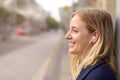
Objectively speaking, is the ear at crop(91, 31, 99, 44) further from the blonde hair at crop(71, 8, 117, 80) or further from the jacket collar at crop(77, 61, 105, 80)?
the jacket collar at crop(77, 61, 105, 80)

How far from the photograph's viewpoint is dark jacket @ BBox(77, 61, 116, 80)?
219 centimetres

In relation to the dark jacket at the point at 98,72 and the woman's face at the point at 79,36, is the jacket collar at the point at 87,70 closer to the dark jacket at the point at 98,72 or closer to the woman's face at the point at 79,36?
the dark jacket at the point at 98,72

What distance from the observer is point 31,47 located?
108 ft

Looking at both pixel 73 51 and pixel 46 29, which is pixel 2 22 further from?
pixel 46 29

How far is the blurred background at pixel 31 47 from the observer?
469 inches

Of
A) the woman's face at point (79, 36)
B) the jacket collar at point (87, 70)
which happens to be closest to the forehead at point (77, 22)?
the woman's face at point (79, 36)

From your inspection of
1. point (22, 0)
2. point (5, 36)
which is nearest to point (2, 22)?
point (5, 36)

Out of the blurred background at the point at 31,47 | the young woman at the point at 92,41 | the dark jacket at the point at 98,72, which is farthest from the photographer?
the blurred background at the point at 31,47

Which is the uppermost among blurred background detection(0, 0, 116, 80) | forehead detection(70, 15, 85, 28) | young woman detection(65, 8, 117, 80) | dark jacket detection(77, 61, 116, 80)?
forehead detection(70, 15, 85, 28)

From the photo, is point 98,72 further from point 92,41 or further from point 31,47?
point 31,47

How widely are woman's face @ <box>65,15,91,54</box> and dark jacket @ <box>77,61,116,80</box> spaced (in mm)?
178

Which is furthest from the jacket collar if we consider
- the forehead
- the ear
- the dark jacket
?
the forehead

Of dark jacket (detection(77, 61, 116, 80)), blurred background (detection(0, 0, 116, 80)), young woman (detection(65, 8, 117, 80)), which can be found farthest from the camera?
blurred background (detection(0, 0, 116, 80))

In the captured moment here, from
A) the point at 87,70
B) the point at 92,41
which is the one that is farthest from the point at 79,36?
the point at 87,70
